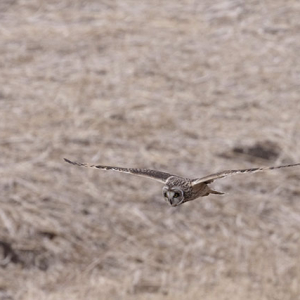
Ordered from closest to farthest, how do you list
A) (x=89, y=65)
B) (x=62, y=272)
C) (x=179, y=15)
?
(x=62, y=272)
(x=89, y=65)
(x=179, y=15)

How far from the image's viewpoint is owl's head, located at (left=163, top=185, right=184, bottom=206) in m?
3.72

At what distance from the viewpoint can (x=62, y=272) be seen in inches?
324

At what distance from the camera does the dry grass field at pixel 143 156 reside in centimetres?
827

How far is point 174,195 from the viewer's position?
3754mm

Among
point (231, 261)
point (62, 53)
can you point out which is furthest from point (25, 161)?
point (231, 261)

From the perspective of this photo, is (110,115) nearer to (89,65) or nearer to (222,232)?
(89,65)

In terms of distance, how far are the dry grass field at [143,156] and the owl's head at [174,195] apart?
155 inches

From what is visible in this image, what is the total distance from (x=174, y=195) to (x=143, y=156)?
4923mm

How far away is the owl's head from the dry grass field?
393 centimetres

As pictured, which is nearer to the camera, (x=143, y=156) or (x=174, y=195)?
(x=174, y=195)

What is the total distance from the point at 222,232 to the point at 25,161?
208cm

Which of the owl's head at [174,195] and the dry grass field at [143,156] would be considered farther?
the dry grass field at [143,156]

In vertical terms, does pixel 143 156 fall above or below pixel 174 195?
below

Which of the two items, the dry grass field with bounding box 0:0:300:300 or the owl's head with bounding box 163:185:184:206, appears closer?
the owl's head with bounding box 163:185:184:206
